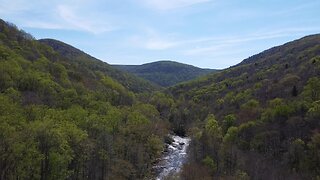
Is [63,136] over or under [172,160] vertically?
over

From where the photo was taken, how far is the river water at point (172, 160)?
90812 mm

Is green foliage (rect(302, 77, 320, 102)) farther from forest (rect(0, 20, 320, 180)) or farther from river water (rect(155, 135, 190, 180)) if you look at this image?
river water (rect(155, 135, 190, 180))

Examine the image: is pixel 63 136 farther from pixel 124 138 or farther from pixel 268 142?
pixel 268 142

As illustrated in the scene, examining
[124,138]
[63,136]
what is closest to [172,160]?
[124,138]

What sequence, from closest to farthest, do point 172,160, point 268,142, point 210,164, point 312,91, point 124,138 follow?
point 210,164, point 124,138, point 268,142, point 172,160, point 312,91

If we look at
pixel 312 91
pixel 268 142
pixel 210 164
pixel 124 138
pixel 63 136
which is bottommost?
pixel 210 164

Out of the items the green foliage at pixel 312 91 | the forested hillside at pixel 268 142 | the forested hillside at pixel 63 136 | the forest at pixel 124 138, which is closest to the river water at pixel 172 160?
the forest at pixel 124 138

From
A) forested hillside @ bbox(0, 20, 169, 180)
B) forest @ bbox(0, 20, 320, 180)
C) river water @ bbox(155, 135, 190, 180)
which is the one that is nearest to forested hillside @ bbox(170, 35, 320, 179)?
forest @ bbox(0, 20, 320, 180)

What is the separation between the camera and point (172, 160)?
356 ft

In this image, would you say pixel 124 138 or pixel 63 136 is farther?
pixel 124 138

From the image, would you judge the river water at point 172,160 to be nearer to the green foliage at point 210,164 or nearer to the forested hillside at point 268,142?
the forested hillside at point 268,142

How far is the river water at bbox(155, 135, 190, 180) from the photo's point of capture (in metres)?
90.8

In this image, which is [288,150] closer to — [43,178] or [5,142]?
[43,178]

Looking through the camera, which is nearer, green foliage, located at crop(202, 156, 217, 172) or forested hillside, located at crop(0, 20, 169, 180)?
forested hillside, located at crop(0, 20, 169, 180)
